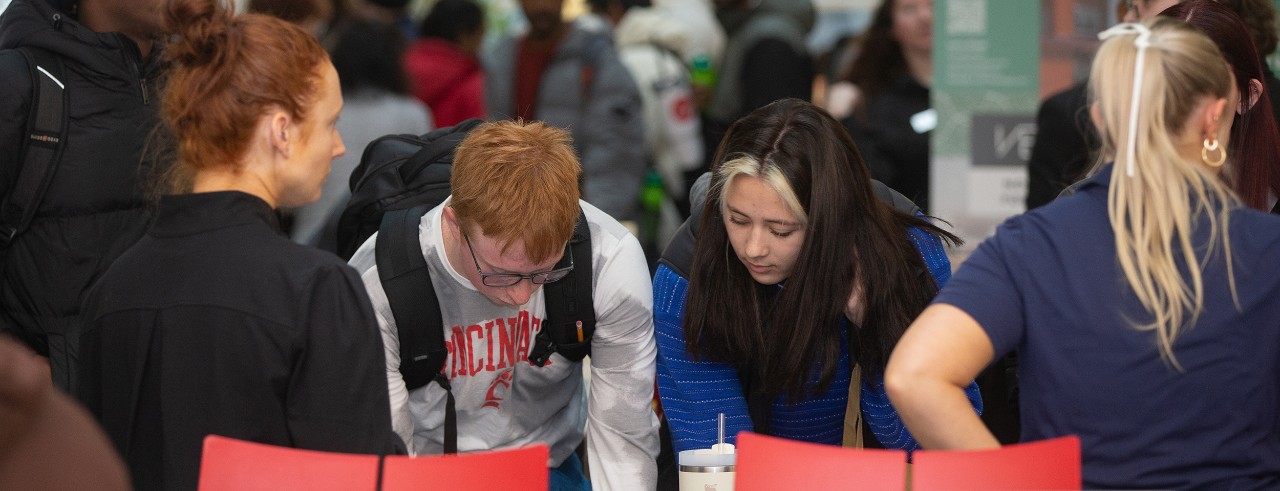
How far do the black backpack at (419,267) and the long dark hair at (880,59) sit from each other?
212 centimetres

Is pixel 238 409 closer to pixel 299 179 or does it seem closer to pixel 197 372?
pixel 197 372

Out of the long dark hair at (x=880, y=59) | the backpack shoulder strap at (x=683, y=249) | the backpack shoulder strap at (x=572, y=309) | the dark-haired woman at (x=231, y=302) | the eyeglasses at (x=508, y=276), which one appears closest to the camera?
the dark-haired woman at (x=231, y=302)

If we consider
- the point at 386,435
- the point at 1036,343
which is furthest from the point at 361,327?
the point at 1036,343

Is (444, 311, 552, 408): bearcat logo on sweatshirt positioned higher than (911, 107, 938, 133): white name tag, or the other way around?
(911, 107, 938, 133): white name tag

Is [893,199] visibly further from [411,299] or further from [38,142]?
[38,142]

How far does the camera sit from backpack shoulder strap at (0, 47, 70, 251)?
2.94m

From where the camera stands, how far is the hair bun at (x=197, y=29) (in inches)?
85.7

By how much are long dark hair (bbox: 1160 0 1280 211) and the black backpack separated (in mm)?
1386

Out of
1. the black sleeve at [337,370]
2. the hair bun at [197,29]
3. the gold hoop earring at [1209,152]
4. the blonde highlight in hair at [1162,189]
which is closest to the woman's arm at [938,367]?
the blonde highlight in hair at [1162,189]

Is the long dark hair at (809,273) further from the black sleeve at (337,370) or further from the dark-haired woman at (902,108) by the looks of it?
the dark-haired woman at (902,108)

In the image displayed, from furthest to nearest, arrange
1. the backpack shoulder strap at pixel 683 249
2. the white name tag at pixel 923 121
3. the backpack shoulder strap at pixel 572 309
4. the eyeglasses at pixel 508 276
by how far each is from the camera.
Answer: the white name tag at pixel 923 121 → the backpack shoulder strap at pixel 683 249 → the backpack shoulder strap at pixel 572 309 → the eyeglasses at pixel 508 276

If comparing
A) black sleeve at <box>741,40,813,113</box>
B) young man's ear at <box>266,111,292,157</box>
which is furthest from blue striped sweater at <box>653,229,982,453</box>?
black sleeve at <box>741,40,813,113</box>

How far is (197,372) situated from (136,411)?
138 millimetres

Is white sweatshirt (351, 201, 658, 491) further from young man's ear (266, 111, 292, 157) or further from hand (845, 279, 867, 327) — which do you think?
young man's ear (266, 111, 292, 157)
